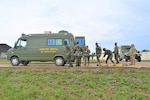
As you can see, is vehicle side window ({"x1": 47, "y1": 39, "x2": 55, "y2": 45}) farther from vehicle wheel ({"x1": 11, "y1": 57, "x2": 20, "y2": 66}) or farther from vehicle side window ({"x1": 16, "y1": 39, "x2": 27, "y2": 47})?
vehicle wheel ({"x1": 11, "y1": 57, "x2": 20, "y2": 66})

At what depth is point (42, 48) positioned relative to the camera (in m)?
21.2

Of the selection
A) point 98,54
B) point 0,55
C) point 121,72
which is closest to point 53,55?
point 98,54

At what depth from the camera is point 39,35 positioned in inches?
846

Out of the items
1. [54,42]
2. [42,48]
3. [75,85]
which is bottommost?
[75,85]

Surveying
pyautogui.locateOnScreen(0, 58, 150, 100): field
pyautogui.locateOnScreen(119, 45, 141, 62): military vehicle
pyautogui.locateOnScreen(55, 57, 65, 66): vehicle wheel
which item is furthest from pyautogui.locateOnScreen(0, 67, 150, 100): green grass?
pyautogui.locateOnScreen(119, 45, 141, 62): military vehicle

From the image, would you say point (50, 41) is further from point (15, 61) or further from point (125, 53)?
point (125, 53)

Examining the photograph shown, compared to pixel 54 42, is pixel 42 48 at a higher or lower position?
lower

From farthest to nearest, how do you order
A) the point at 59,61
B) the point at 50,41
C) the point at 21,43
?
the point at 21,43, the point at 50,41, the point at 59,61

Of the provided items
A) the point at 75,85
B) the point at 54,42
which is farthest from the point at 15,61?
the point at 75,85

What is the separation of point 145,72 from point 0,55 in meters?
59.1

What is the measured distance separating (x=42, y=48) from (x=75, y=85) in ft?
31.0

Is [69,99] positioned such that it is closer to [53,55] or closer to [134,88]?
[134,88]

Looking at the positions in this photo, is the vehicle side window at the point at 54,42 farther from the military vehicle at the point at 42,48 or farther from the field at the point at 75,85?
the field at the point at 75,85

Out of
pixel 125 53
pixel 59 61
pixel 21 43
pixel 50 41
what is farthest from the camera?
pixel 125 53
